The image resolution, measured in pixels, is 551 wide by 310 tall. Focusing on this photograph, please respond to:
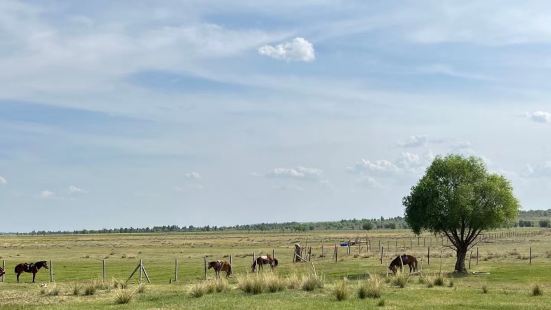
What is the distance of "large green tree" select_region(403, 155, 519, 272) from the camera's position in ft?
147

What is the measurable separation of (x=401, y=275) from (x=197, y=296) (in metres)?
10.3

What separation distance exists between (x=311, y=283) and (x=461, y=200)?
64.5ft

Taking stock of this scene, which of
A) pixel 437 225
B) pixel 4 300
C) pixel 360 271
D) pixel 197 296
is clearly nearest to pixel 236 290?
pixel 197 296

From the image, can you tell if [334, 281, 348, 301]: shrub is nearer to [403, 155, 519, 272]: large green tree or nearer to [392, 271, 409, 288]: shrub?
[392, 271, 409, 288]: shrub

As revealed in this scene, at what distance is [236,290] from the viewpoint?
28.4m

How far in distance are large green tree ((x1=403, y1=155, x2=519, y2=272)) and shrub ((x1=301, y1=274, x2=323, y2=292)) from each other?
18481mm

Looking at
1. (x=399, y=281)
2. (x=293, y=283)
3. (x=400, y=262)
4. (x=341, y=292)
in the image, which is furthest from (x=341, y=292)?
(x=400, y=262)

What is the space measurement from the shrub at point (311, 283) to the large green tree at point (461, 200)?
1848 centimetres

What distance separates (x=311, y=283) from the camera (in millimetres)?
28078

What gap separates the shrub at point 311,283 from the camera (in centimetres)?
2793

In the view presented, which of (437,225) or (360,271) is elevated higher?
(437,225)

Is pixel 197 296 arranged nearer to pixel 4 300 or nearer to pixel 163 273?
pixel 4 300

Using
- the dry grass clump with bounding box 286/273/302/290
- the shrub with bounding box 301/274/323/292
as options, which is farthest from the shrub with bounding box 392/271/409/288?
the dry grass clump with bounding box 286/273/302/290

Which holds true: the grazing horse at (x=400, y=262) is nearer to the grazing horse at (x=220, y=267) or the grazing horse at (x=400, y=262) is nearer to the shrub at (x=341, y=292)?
the grazing horse at (x=220, y=267)
